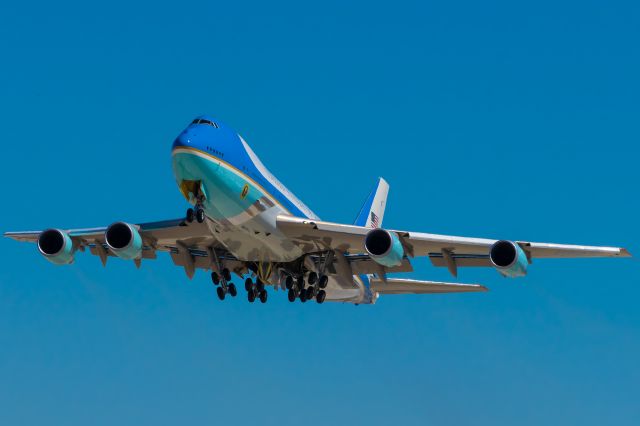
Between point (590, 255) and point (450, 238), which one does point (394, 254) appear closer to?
point (450, 238)

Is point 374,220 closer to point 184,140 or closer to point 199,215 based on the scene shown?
point 199,215

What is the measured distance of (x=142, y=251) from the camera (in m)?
52.7

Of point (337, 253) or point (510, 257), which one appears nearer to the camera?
point (510, 257)

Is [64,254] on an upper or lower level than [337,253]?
lower

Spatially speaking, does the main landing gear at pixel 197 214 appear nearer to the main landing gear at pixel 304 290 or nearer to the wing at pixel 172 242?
the wing at pixel 172 242

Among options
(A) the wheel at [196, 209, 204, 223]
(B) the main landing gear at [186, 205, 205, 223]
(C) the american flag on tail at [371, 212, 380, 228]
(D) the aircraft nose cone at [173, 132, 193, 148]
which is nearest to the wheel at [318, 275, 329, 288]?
(B) the main landing gear at [186, 205, 205, 223]

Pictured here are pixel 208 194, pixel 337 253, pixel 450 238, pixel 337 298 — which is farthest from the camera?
pixel 337 298

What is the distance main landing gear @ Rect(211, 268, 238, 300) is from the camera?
52312 mm

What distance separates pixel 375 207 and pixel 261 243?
16218mm

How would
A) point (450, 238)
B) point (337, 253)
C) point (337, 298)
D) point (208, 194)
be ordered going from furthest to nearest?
1. point (337, 298)
2. point (337, 253)
3. point (450, 238)
4. point (208, 194)

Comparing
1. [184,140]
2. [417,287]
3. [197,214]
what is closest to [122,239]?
[197,214]

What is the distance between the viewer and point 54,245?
50.2 m

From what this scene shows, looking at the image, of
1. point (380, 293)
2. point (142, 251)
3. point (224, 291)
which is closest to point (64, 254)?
point (142, 251)

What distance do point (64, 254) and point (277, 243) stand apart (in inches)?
382
